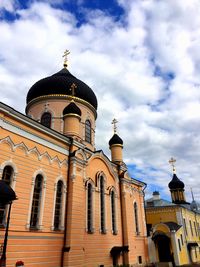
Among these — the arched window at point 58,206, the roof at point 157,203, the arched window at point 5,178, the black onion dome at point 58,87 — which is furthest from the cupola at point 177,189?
the arched window at point 5,178

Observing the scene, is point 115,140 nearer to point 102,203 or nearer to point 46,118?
point 46,118

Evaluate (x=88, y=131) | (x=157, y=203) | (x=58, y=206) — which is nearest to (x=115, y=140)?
(x=88, y=131)

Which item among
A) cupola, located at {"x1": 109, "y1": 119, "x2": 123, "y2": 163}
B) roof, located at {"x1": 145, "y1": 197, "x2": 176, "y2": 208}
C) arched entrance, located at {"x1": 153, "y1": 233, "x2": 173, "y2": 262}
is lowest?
arched entrance, located at {"x1": 153, "y1": 233, "x2": 173, "y2": 262}

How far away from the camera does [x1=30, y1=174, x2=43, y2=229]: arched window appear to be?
1073cm

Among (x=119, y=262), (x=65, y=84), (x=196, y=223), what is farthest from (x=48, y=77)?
(x=196, y=223)

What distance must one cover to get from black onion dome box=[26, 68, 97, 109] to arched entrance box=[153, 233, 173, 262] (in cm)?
1256

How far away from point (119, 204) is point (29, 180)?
8.15 meters

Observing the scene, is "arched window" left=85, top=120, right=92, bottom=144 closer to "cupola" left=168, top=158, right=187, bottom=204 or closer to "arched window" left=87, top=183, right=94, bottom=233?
"arched window" left=87, top=183, right=94, bottom=233

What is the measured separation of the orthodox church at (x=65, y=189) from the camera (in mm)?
10172

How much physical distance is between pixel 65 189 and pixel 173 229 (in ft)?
43.3

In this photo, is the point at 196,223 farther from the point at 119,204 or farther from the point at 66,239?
the point at 66,239

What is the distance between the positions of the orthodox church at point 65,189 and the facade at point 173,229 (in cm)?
258

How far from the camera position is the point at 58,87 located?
1806 cm

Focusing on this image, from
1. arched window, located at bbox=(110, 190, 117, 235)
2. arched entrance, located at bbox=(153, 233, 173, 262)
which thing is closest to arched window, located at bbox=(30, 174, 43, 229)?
arched window, located at bbox=(110, 190, 117, 235)
